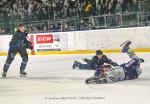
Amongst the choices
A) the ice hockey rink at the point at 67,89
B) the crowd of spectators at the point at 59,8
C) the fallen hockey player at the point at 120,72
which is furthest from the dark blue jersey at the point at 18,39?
the crowd of spectators at the point at 59,8

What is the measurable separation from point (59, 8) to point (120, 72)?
12946 millimetres

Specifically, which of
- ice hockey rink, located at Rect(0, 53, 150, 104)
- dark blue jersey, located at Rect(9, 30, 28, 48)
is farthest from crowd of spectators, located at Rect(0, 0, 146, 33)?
dark blue jersey, located at Rect(9, 30, 28, 48)

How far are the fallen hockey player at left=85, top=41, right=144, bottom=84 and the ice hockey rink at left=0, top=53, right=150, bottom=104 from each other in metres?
0.20

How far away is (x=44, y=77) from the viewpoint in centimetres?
1430

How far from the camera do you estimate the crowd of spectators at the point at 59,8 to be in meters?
22.3

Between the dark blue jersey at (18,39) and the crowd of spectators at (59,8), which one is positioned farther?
the crowd of spectators at (59,8)

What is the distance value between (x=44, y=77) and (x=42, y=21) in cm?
1075

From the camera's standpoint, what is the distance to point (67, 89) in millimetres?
11195

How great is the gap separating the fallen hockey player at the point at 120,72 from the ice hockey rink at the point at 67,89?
0.20 metres

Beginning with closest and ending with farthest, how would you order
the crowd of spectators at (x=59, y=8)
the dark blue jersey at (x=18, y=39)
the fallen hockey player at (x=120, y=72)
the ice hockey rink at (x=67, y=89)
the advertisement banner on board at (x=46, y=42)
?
the ice hockey rink at (x=67, y=89)
the fallen hockey player at (x=120, y=72)
the dark blue jersey at (x=18, y=39)
the crowd of spectators at (x=59, y=8)
the advertisement banner on board at (x=46, y=42)

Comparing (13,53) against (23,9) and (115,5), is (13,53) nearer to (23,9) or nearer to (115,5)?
(115,5)

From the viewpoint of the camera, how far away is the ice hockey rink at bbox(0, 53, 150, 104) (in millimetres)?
9273

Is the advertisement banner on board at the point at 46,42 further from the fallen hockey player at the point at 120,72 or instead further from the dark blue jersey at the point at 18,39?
the fallen hockey player at the point at 120,72

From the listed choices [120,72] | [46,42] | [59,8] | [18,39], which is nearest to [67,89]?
[120,72]
